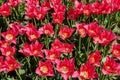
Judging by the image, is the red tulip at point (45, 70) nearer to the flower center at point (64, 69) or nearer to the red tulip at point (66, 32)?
the flower center at point (64, 69)

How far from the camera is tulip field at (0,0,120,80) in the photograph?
3.04 meters

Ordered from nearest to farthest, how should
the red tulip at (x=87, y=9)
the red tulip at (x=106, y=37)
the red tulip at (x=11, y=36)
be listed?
the red tulip at (x=106, y=37)
the red tulip at (x=11, y=36)
the red tulip at (x=87, y=9)

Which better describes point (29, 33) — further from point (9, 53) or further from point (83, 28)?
point (83, 28)

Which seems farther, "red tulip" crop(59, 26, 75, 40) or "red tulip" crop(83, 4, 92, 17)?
"red tulip" crop(83, 4, 92, 17)

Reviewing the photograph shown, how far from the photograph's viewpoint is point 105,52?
3.70m

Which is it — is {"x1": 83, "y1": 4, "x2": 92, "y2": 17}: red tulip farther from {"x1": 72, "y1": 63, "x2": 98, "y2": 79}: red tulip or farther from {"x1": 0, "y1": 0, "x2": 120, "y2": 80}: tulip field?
{"x1": 72, "y1": 63, "x2": 98, "y2": 79}: red tulip

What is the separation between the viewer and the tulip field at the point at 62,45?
3.04 metres

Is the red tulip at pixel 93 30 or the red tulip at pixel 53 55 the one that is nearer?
the red tulip at pixel 53 55

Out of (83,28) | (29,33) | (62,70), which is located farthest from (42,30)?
(62,70)

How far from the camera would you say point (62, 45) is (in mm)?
3262

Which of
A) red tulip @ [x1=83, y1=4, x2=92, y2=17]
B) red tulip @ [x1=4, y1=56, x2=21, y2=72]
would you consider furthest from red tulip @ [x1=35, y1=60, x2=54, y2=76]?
red tulip @ [x1=83, y1=4, x2=92, y2=17]

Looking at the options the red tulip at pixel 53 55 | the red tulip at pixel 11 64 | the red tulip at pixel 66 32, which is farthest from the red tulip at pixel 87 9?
the red tulip at pixel 11 64

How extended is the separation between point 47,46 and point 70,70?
781 mm

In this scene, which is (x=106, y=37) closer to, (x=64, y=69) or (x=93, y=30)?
(x=93, y=30)
